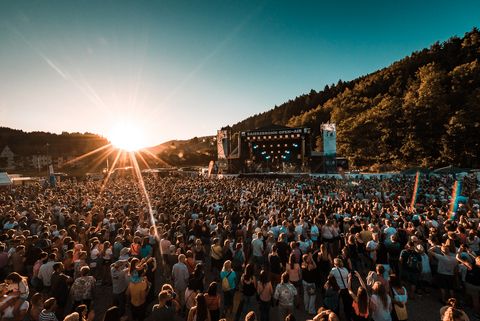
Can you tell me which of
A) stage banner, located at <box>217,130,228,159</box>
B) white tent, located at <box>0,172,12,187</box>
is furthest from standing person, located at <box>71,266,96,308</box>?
stage banner, located at <box>217,130,228,159</box>

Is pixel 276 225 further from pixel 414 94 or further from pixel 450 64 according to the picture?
pixel 450 64

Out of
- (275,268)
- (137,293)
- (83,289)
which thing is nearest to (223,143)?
(275,268)

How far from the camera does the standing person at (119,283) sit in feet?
16.1

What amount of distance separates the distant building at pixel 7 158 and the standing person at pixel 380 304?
7972 cm

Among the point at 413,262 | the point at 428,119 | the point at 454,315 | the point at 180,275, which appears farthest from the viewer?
the point at 428,119

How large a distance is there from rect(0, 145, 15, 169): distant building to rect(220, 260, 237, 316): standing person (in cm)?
7729

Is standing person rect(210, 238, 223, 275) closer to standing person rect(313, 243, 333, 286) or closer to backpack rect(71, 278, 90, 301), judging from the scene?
standing person rect(313, 243, 333, 286)

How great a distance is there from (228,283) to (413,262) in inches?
159

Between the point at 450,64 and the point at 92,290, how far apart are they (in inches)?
2130

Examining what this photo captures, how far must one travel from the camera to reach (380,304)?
12.6 ft

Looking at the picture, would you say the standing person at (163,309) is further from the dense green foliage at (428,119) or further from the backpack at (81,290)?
the dense green foliage at (428,119)

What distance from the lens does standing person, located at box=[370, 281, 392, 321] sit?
3807 mm

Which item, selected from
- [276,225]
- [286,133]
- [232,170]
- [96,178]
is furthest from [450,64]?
[96,178]

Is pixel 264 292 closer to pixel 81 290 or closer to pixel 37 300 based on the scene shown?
pixel 81 290
